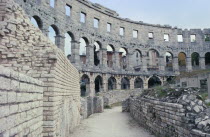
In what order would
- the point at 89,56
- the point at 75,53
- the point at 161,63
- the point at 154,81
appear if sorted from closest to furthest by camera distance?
1. the point at 75,53
2. the point at 89,56
3. the point at 161,63
4. the point at 154,81

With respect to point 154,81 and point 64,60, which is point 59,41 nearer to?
point 64,60

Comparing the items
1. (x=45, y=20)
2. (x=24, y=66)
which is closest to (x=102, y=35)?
(x=45, y=20)

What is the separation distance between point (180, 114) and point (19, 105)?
4.65 meters

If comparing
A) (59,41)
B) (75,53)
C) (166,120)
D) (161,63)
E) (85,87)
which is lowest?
(166,120)

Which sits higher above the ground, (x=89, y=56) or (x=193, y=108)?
(x=89, y=56)

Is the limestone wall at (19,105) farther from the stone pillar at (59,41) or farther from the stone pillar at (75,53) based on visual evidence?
the stone pillar at (75,53)

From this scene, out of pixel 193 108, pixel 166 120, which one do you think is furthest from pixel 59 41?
pixel 193 108

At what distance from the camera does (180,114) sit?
5.98 metres

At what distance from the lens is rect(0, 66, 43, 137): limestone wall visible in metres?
2.66

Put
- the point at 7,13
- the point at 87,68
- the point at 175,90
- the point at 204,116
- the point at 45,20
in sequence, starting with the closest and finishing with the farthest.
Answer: the point at 204,116
the point at 7,13
the point at 175,90
the point at 45,20
the point at 87,68

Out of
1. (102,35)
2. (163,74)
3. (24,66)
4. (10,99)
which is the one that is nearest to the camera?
(10,99)

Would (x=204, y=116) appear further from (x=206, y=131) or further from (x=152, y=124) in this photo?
(x=152, y=124)

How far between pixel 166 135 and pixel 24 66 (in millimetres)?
5417

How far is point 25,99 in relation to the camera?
12.0 ft
